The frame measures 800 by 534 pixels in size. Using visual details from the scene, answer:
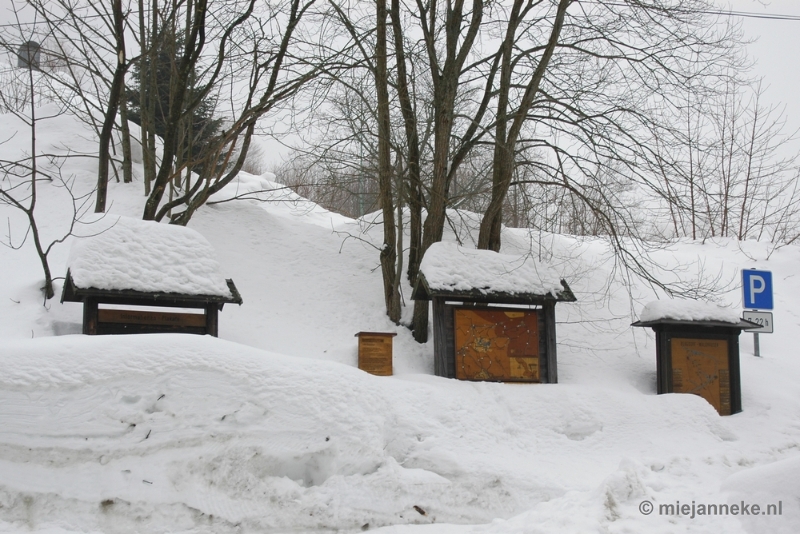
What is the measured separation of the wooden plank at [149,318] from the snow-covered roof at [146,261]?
45 cm

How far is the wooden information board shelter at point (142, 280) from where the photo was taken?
7.95 meters

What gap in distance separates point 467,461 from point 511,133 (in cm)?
684

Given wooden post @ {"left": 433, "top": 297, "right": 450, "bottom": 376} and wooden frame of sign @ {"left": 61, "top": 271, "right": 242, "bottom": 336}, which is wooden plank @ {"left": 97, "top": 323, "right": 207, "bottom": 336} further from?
Result: wooden post @ {"left": 433, "top": 297, "right": 450, "bottom": 376}

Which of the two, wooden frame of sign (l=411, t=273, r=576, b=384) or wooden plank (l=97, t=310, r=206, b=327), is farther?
wooden frame of sign (l=411, t=273, r=576, b=384)

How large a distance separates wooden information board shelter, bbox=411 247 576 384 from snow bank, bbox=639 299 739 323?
4.36 ft

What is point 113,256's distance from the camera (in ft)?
27.0

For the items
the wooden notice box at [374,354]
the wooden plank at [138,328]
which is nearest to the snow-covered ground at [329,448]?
the wooden notice box at [374,354]

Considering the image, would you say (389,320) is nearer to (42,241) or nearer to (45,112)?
(42,241)

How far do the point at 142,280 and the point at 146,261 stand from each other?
40cm

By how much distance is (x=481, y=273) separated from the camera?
31.5ft

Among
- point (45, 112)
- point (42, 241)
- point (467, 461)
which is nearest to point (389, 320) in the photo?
point (467, 461)

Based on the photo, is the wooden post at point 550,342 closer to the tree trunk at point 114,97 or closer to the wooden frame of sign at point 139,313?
the wooden frame of sign at point 139,313

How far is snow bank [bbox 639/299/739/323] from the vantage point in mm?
9789

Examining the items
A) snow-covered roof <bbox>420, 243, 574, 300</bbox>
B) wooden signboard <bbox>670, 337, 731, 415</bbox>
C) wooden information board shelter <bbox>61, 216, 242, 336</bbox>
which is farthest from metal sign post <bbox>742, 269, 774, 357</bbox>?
wooden information board shelter <bbox>61, 216, 242, 336</bbox>
